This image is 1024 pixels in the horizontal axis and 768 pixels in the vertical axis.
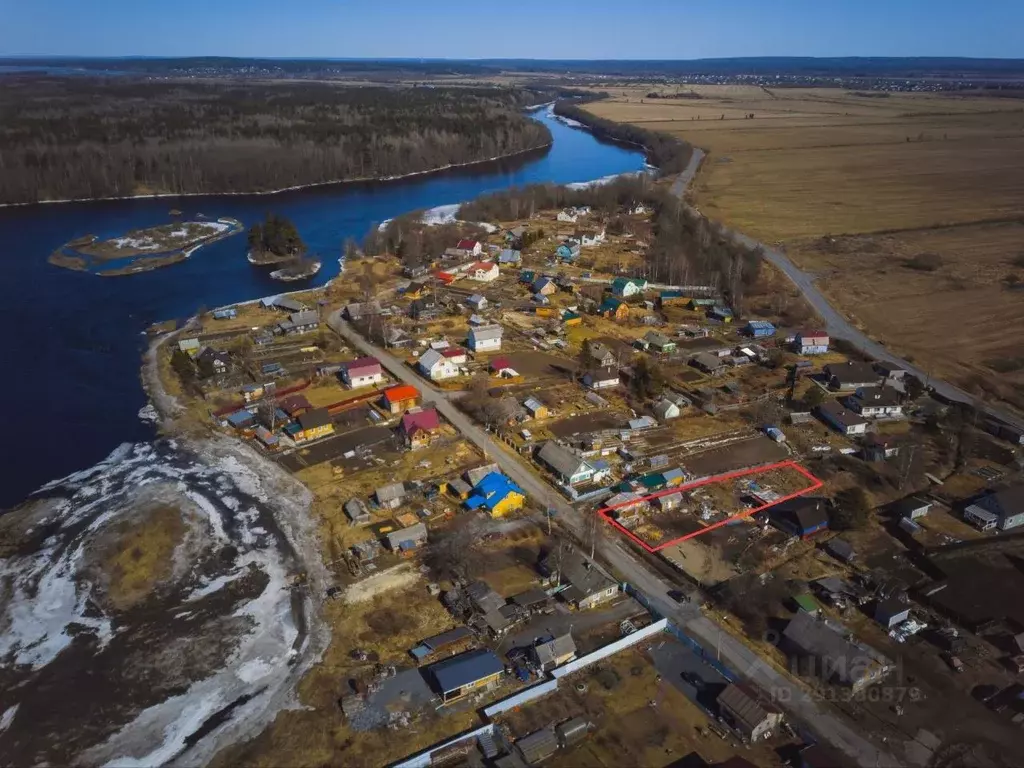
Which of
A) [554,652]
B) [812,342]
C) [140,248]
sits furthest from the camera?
[140,248]

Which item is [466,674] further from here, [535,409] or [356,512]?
[535,409]

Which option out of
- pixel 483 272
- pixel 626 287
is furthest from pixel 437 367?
pixel 483 272

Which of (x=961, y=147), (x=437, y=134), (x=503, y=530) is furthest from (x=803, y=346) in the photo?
(x=961, y=147)

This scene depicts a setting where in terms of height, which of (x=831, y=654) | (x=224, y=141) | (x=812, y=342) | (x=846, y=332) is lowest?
(x=831, y=654)

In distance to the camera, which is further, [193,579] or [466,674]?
[193,579]

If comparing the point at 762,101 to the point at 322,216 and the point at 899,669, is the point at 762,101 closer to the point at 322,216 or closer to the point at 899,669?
the point at 322,216

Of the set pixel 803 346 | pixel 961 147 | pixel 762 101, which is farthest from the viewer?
pixel 762 101

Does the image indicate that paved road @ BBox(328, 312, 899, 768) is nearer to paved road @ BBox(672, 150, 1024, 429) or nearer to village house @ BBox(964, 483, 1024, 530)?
village house @ BBox(964, 483, 1024, 530)
